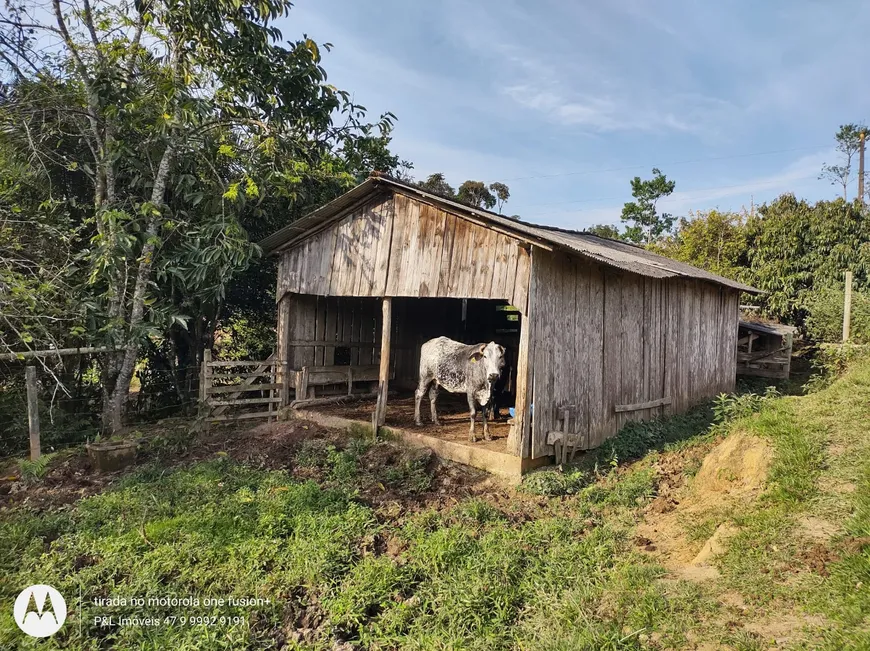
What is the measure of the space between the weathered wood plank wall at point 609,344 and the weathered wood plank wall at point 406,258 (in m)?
0.62

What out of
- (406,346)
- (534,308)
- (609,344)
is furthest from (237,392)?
(609,344)

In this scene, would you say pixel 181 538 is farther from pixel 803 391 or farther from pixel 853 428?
pixel 803 391

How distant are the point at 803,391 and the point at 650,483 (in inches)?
301

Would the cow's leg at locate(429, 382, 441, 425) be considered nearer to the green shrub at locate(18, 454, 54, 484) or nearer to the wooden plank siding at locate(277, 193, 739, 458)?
the wooden plank siding at locate(277, 193, 739, 458)

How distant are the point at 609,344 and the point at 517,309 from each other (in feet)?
5.25

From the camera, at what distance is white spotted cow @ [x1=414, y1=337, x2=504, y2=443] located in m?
7.97

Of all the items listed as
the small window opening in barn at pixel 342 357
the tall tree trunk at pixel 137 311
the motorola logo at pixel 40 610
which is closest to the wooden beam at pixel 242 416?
the tall tree trunk at pixel 137 311

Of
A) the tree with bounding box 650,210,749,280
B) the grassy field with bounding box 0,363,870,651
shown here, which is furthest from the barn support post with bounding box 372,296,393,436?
the tree with bounding box 650,210,749,280

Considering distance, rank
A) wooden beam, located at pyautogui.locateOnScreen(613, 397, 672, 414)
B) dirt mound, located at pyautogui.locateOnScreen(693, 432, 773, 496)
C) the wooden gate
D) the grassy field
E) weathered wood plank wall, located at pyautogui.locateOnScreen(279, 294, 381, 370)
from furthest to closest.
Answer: weathered wood plank wall, located at pyautogui.locateOnScreen(279, 294, 381, 370) → the wooden gate → wooden beam, located at pyautogui.locateOnScreen(613, 397, 672, 414) → dirt mound, located at pyautogui.locateOnScreen(693, 432, 773, 496) → the grassy field

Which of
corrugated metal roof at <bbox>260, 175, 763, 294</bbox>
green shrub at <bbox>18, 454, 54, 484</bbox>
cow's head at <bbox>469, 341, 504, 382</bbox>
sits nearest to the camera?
green shrub at <bbox>18, 454, 54, 484</bbox>

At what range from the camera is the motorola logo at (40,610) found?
3.90 meters

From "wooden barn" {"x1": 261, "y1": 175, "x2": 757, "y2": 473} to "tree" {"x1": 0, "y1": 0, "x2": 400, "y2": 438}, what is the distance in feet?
Answer: 4.69

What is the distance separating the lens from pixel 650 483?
6664 millimetres

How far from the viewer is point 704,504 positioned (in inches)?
227
